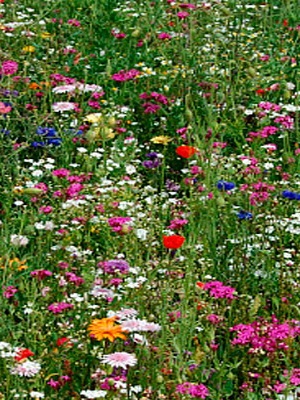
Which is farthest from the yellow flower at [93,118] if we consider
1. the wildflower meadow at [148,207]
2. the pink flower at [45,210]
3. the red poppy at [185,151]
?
the pink flower at [45,210]

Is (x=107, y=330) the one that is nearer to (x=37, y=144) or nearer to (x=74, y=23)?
(x=37, y=144)

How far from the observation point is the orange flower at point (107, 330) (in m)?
2.21

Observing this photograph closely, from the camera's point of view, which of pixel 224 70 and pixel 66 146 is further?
pixel 224 70

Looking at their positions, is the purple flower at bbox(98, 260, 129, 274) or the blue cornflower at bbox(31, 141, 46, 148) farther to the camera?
the blue cornflower at bbox(31, 141, 46, 148)

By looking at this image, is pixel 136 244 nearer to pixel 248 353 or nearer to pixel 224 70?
pixel 248 353

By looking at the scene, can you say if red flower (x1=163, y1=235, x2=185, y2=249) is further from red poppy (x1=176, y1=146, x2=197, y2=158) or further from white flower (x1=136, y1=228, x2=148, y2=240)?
red poppy (x1=176, y1=146, x2=197, y2=158)

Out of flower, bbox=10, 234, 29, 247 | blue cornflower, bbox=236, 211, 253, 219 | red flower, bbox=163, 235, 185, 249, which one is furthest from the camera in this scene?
blue cornflower, bbox=236, 211, 253, 219

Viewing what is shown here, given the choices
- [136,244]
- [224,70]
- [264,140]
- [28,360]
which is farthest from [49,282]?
[224,70]

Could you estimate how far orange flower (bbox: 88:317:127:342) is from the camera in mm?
2212

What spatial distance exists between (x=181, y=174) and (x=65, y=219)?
0.78 metres

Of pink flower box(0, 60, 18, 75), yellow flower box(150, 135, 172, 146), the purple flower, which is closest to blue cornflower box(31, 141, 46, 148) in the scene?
pink flower box(0, 60, 18, 75)

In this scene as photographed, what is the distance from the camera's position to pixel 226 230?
10.2 ft

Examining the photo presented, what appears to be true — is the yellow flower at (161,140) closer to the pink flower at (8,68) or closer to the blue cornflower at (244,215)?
the pink flower at (8,68)

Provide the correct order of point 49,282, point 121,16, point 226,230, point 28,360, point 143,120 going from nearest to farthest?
point 28,360 → point 49,282 → point 226,230 → point 143,120 → point 121,16
